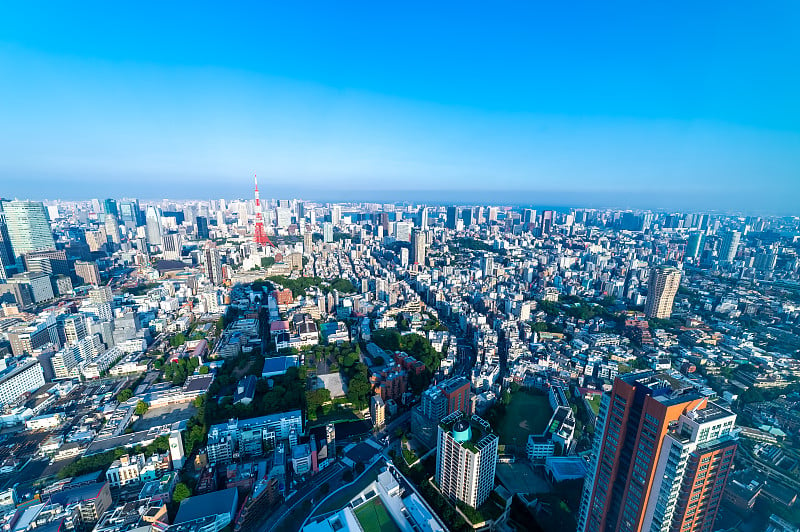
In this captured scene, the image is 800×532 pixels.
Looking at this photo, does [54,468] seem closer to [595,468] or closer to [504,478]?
[504,478]

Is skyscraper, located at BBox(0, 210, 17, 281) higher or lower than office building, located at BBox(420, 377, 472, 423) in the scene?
higher

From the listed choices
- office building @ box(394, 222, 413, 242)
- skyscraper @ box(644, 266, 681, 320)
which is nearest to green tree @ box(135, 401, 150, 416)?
skyscraper @ box(644, 266, 681, 320)

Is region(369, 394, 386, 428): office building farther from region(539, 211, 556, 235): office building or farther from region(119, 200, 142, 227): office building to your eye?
region(119, 200, 142, 227): office building

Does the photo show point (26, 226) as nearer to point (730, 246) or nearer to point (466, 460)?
point (466, 460)

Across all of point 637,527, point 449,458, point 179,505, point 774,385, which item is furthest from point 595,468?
point 774,385

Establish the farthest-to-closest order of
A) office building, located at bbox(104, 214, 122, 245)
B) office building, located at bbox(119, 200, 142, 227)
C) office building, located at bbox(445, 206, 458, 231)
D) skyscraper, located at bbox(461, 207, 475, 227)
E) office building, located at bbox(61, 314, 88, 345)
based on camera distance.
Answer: skyscraper, located at bbox(461, 207, 475, 227) < office building, located at bbox(445, 206, 458, 231) < office building, located at bbox(119, 200, 142, 227) < office building, located at bbox(104, 214, 122, 245) < office building, located at bbox(61, 314, 88, 345)

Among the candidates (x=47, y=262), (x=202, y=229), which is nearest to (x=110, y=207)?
(x=202, y=229)
